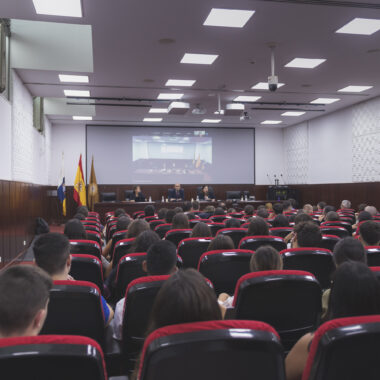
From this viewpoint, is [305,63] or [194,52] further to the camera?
[305,63]

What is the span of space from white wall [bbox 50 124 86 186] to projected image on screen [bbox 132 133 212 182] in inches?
81.1

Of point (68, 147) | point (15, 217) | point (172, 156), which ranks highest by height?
point (68, 147)

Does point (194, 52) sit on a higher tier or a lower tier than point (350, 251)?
higher

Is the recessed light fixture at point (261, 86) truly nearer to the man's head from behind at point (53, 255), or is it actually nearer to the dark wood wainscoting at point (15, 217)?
the dark wood wainscoting at point (15, 217)

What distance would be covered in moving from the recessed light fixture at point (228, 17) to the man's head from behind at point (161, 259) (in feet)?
15.3

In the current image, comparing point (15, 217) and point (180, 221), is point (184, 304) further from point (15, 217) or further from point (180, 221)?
point (15, 217)

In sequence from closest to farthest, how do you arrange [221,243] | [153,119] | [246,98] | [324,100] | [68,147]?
1. [221,243]
2. [246,98]
3. [324,100]
4. [153,119]
5. [68,147]

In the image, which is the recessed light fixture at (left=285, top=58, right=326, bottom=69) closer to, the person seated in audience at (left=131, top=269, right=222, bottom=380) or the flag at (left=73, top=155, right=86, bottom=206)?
the flag at (left=73, top=155, right=86, bottom=206)

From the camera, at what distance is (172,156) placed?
15914 mm

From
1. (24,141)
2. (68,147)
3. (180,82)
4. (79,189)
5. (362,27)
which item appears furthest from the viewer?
(68,147)

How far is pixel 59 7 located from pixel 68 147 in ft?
32.9

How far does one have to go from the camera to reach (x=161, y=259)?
2.31 metres

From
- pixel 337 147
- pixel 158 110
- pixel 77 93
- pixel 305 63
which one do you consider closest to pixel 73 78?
pixel 77 93

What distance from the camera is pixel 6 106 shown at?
7738 mm
